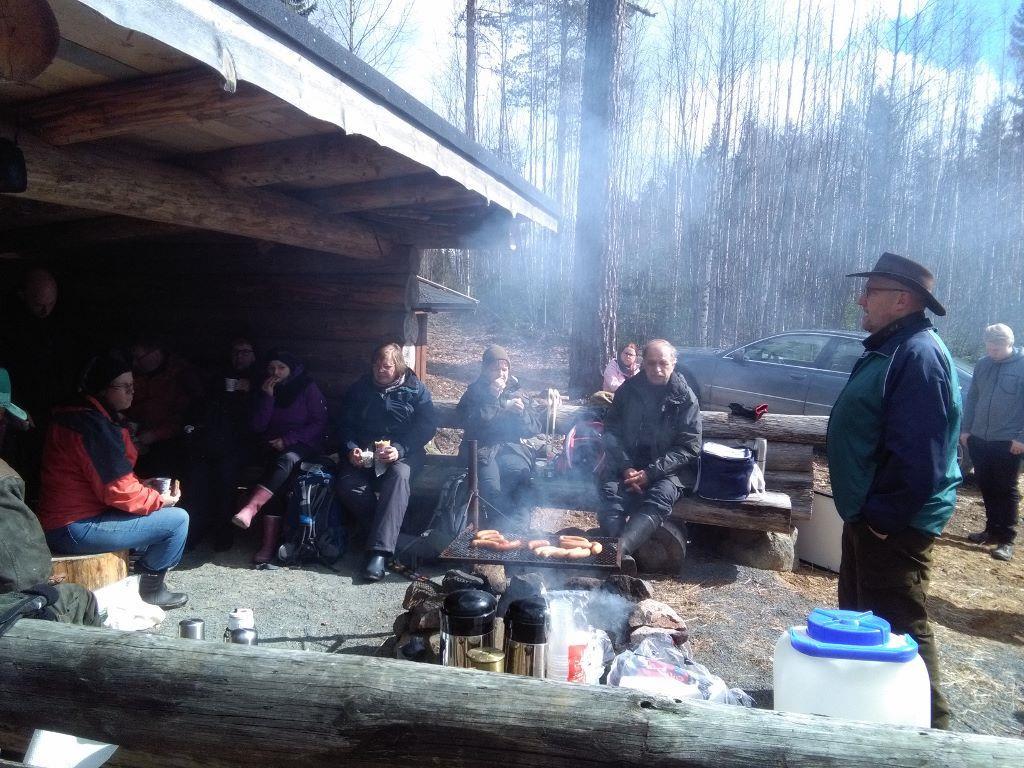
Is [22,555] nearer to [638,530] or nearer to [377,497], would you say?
[377,497]

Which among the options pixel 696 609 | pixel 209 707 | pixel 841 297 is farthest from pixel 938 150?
pixel 209 707

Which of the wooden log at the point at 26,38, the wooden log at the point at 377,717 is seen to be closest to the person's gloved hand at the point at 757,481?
the wooden log at the point at 377,717

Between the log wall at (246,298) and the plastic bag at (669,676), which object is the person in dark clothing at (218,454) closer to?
the log wall at (246,298)

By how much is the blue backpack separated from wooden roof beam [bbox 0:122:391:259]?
6.16 ft

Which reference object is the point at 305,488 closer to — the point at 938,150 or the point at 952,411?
the point at 952,411

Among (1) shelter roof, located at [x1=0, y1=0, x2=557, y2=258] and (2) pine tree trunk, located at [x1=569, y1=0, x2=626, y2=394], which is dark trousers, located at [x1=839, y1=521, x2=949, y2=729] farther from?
(2) pine tree trunk, located at [x1=569, y1=0, x2=626, y2=394]

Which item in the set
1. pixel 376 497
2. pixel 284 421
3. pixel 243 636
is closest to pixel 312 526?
pixel 376 497

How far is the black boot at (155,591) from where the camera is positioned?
424cm

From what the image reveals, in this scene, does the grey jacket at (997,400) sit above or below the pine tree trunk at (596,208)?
below

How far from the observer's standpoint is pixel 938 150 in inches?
623

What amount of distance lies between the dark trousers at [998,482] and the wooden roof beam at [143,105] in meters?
6.46

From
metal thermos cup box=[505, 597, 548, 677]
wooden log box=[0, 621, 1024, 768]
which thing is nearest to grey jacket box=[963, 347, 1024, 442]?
metal thermos cup box=[505, 597, 548, 677]

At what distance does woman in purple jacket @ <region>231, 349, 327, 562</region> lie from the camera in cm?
538

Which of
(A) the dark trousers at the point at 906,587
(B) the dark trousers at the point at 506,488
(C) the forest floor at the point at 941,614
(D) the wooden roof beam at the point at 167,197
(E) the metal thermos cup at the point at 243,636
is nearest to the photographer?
(A) the dark trousers at the point at 906,587
